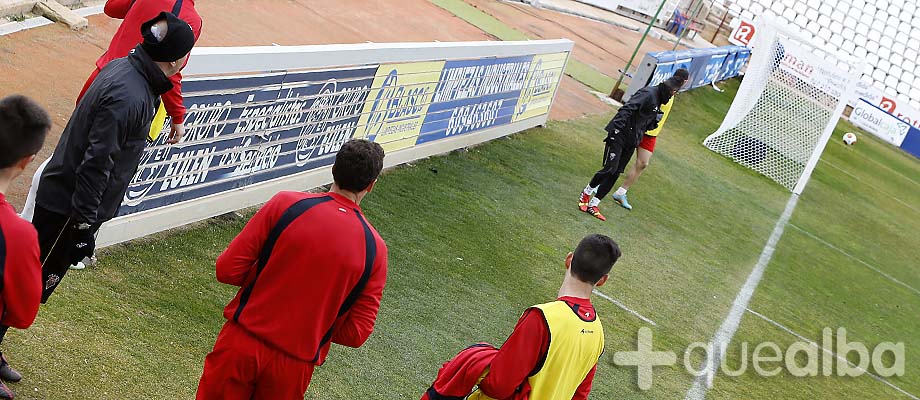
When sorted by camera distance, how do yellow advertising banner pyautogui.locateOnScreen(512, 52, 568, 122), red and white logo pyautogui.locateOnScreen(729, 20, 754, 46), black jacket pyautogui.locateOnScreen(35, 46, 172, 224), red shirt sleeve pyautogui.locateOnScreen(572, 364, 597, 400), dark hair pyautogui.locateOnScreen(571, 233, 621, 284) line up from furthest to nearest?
red and white logo pyautogui.locateOnScreen(729, 20, 754, 46) → yellow advertising banner pyautogui.locateOnScreen(512, 52, 568, 122) → black jacket pyautogui.locateOnScreen(35, 46, 172, 224) → red shirt sleeve pyautogui.locateOnScreen(572, 364, 597, 400) → dark hair pyautogui.locateOnScreen(571, 233, 621, 284)

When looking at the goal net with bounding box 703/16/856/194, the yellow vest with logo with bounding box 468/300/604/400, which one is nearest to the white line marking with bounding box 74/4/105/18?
the yellow vest with logo with bounding box 468/300/604/400

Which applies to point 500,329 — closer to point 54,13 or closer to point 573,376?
point 573,376

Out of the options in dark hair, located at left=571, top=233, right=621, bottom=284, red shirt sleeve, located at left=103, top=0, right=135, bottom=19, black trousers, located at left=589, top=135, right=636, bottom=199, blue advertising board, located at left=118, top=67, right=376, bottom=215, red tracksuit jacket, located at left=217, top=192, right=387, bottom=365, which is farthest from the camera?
black trousers, located at left=589, top=135, right=636, bottom=199

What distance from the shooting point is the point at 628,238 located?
1195 cm

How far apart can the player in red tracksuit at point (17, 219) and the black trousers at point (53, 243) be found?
1.36 metres

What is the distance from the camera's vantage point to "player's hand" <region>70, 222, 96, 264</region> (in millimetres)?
4559

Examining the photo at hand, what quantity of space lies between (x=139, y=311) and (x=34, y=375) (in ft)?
3.74

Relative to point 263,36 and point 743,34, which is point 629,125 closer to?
point 263,36

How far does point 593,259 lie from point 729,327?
22.2ft

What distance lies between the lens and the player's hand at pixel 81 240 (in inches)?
179

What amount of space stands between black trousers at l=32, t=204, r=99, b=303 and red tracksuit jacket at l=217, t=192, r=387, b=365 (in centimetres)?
125

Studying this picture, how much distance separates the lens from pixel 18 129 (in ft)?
10.1

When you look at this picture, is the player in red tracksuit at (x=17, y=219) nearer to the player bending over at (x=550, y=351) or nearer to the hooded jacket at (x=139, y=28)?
the player bending over at (x=550, y=351)

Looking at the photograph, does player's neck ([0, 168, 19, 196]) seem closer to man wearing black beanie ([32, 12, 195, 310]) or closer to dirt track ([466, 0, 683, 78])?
man wearing black beanie ([32, 12, 195, 310])
